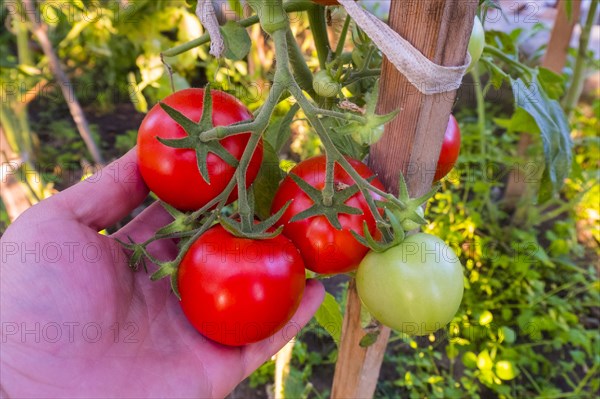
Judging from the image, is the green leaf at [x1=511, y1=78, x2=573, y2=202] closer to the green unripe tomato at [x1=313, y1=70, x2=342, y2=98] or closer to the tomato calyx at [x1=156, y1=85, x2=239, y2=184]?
the green unripe tomato at [x1=313, y1=70, x2=342, y2=98]

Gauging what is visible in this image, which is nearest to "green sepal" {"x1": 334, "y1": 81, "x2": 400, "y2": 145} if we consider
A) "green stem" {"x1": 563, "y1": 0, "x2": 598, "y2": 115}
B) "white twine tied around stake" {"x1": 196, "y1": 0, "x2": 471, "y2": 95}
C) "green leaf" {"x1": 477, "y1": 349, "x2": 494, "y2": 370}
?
"white twine tied around stake" {"x1": 196, "y1": 0, "x2": 471, "y2": 95}

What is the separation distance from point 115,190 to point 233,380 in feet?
0.98

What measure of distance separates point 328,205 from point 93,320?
341 mm

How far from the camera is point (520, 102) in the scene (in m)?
0.68

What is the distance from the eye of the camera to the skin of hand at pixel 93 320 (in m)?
0.62

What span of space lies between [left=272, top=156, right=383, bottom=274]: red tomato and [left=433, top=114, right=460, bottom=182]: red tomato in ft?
0.39

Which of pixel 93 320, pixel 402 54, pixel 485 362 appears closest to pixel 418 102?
pixel 402 54

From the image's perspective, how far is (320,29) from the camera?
625 millimetres

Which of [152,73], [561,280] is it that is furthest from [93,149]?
[561,280]

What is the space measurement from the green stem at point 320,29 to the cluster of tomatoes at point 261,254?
13 cm

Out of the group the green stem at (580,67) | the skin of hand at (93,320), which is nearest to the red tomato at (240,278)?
the skin of hand at (93,320)

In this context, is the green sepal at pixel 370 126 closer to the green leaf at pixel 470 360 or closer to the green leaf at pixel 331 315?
the green leaf at pixel 331 315

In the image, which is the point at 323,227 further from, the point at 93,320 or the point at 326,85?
the point at 93,320

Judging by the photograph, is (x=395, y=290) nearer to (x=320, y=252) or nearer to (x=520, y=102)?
(x=320, y=252)
